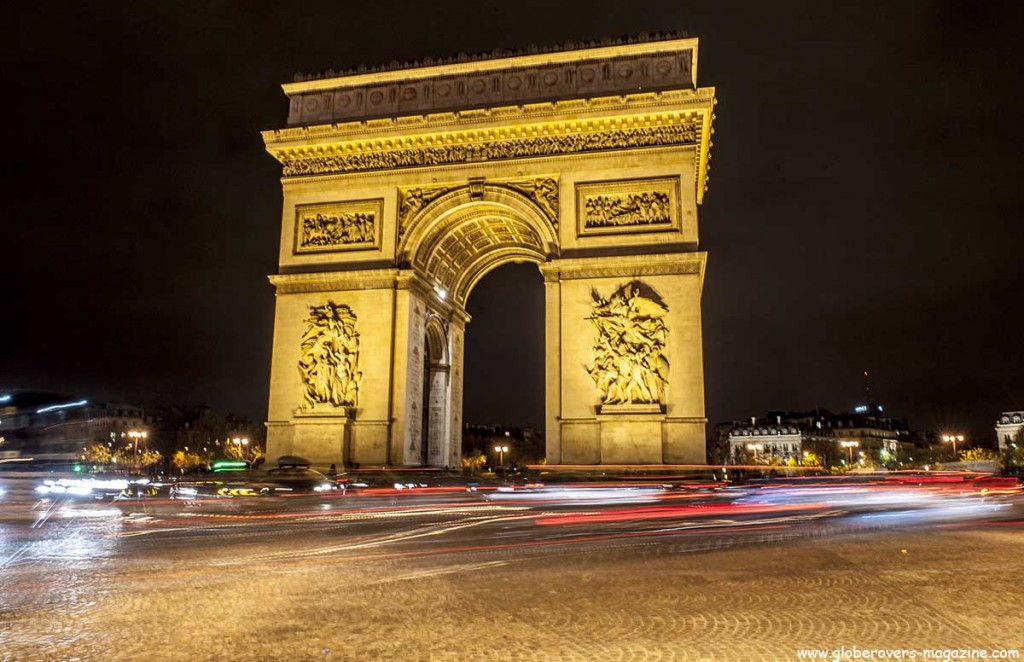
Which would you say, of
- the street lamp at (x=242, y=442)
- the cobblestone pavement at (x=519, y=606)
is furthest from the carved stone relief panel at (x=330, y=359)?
the street lamp at (x=242, y=442)

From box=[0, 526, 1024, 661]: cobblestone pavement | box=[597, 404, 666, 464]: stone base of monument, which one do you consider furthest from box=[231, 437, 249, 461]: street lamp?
box=[0, 526, 1024, 661]: cobblestone pavement

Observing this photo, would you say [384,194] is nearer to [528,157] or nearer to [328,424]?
[528,157]

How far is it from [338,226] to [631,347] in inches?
412

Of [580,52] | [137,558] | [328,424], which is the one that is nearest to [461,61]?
[580,52]

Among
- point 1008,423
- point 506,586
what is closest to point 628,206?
point 506,586

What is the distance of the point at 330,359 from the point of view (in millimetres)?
23219

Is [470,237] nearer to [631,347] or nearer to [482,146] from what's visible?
[482,146]

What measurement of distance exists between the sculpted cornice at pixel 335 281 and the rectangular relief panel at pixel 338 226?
0.97 m

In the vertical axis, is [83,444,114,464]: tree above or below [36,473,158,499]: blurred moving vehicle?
above

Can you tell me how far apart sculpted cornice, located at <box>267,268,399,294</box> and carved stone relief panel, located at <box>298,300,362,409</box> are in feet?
2.13

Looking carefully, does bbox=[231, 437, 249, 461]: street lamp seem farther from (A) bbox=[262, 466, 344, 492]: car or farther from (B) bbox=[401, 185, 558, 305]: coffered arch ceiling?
(A) bbox=[262, 466, 344, 492]: car

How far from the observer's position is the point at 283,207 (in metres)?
25.1

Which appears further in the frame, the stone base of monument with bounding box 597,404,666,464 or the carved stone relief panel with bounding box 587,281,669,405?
the carved stone relief panel with bounding box 587,281,669,405

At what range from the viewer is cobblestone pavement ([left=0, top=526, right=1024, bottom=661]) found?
3.92 m
